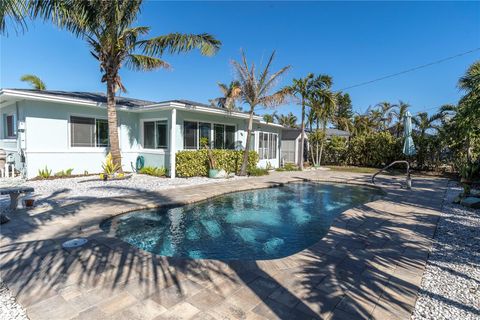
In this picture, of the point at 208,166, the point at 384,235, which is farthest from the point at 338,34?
the point at 384,235

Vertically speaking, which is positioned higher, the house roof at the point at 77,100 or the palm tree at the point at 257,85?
the palm tree at the point at 257,85

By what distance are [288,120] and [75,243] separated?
1556 inches

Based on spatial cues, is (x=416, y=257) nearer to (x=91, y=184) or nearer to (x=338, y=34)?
(x=91, y=184)

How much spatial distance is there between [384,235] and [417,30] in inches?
621

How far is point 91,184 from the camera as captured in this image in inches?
397

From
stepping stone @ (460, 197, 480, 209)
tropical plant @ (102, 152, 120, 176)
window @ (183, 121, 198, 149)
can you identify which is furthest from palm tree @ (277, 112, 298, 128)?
stepping stone @ (460, 197, 480, 209)

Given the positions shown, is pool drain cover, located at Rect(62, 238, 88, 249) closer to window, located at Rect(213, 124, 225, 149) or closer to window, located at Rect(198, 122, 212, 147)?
window, located at Rect(198, 122, 212, 147)

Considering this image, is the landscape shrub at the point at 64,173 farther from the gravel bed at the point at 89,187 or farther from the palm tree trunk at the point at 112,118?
the palm tree trunk at the point at 112,118

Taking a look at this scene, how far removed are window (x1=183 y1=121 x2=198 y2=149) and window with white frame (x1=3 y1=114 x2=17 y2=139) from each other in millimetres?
7824

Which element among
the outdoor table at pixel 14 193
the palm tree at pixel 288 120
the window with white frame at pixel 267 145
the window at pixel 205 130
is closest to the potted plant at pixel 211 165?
the window at pixel 205 130

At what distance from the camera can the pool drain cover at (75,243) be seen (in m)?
4.18

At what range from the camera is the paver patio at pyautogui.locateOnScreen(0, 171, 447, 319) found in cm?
268

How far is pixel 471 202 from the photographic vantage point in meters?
7.67

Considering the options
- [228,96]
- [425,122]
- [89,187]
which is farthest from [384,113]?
[89,187]
